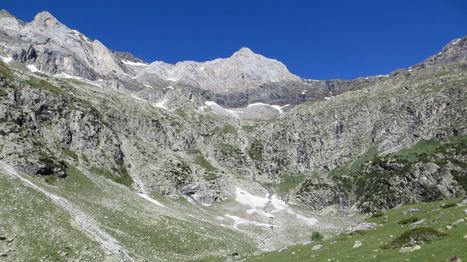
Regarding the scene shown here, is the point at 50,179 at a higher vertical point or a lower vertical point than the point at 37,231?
lower

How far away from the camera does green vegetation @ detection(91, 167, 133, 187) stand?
146 metres

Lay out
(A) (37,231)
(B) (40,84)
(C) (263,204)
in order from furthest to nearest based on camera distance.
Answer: (B) (40,84) → (C) (263,204) → (A) (37,231)

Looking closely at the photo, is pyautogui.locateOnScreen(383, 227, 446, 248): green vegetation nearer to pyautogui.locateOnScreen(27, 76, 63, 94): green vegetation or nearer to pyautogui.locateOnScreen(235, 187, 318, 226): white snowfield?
pyautogui.locateOnScreen(235, 187, 318, 226): white snowfield

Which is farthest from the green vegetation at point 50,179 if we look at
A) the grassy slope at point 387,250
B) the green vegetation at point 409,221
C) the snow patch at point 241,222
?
the green vegetation at point 409,221

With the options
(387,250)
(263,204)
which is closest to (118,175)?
(263,204)

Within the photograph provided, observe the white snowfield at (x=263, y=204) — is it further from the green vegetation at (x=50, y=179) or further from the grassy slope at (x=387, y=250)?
the grassy slope at (x=387, y=250)

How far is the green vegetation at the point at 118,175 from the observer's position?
479ft

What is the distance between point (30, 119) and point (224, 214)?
68.8m

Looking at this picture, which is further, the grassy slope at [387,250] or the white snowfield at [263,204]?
the white snowfield at [263,204]

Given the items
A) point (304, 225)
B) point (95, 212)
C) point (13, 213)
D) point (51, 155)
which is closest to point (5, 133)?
point (51, 155)

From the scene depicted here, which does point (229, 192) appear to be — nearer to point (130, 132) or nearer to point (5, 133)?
point (130, 132)

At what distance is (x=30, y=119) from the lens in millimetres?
142125

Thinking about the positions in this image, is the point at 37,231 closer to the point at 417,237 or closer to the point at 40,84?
the point at 417,237

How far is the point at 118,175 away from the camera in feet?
499
